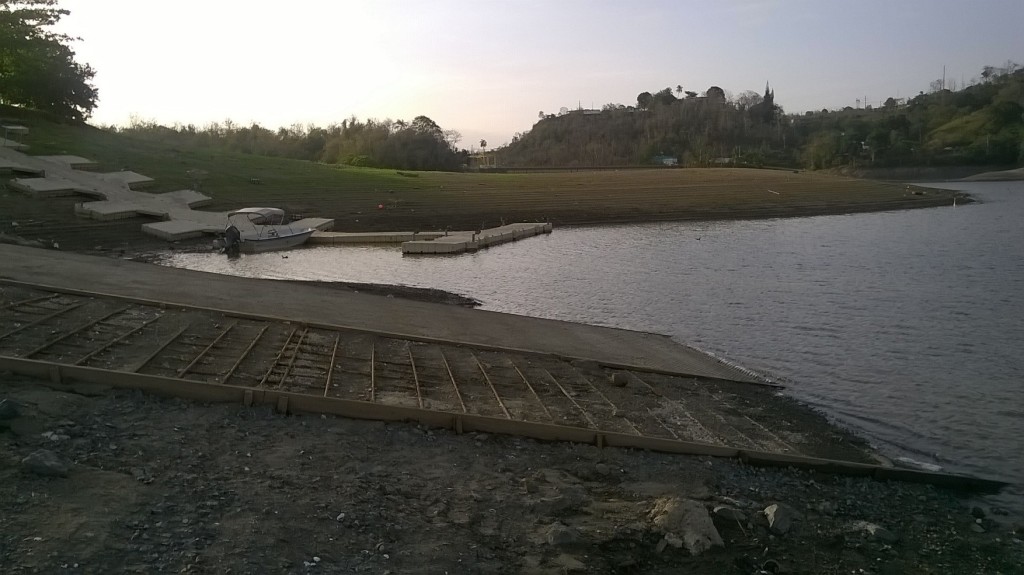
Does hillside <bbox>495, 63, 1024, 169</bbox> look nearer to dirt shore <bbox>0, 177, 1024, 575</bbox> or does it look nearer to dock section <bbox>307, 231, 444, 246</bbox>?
dock section <bbox>307, 231, 444, 246</bbox>

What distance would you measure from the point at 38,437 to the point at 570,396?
6.86 m

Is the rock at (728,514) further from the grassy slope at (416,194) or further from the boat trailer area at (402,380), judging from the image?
the grassy slope at (416,194)

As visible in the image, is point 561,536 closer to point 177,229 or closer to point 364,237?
point 177,229

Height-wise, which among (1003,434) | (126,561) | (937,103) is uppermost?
(937,103)

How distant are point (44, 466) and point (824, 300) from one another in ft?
66.3

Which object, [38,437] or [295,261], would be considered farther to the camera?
[295,261]

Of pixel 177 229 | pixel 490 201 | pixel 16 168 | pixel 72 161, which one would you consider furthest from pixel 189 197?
pixel 490 201

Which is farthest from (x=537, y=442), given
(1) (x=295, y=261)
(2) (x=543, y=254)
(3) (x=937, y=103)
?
(3) (x=937, y=103)

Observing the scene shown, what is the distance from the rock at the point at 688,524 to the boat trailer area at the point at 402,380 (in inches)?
92.4

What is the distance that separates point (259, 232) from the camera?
32656 millimetres

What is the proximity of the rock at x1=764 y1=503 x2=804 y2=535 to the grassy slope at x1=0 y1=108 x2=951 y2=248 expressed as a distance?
2793 cm

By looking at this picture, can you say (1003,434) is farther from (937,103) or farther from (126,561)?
(937,103)

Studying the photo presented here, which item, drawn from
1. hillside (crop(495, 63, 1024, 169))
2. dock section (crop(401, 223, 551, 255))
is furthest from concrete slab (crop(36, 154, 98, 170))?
hillside (crop(495, 63, 1024, 169))

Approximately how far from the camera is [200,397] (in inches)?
364
